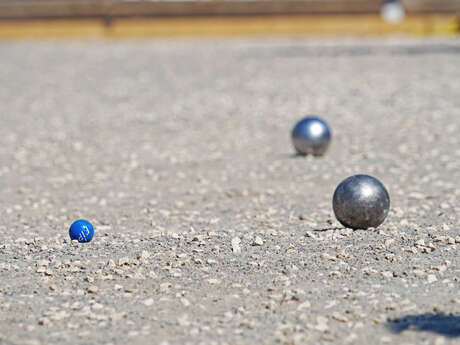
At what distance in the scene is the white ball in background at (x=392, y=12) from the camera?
28750 millimetres

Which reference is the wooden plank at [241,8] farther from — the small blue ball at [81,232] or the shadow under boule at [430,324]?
the shadow under boule at [430,324]

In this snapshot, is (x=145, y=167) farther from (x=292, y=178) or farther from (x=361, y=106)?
(x=361, y=106)

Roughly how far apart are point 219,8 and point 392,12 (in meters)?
6.14

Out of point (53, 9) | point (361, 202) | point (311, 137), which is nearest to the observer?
point (361, 202)

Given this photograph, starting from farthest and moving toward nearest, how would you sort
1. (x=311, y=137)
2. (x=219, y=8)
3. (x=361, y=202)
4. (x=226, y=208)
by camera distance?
1. (x=219, y=8)
2. (x=311, y=137)
3. (x=226, y=208)
4. (x=361, y=202)

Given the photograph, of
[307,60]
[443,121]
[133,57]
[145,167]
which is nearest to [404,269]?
[145,167]

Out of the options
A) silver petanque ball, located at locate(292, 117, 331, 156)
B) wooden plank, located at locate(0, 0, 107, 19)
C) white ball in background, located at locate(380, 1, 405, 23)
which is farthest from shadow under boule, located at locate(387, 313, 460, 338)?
wooden plank, located at locate(0, 0, 107, 19)

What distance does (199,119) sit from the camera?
1519 centimetres

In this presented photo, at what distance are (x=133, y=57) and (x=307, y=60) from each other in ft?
17.4

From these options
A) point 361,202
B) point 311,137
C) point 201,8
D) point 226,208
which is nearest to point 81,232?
point 226,208

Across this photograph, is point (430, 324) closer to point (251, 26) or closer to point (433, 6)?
point (251, 26)

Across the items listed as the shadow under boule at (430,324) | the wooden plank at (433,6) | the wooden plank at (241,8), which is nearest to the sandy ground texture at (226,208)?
the shadow under boule at (430,324)

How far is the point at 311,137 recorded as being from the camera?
11477 millimetres

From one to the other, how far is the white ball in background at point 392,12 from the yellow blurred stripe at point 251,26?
20 centimetres
